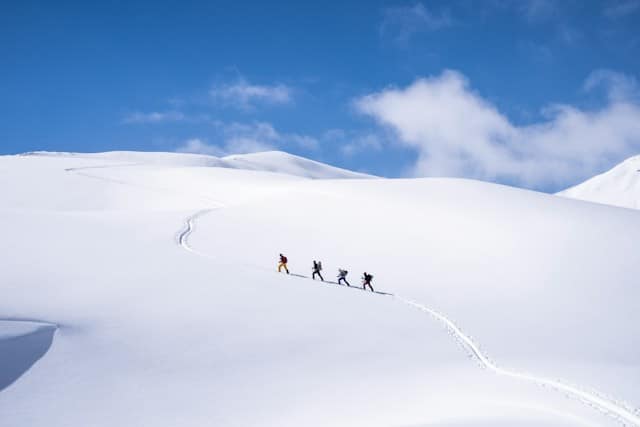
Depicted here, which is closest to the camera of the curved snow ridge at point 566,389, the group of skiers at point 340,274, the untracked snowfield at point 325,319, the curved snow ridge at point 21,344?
the curved snow ridge at point 566,389

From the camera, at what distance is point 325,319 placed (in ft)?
48.6

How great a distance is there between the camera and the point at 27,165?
7075 centimetres

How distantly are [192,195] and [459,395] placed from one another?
44.8 meters

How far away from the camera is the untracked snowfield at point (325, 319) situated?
9.55 metres

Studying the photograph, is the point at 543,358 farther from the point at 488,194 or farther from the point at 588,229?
the point at 488,194

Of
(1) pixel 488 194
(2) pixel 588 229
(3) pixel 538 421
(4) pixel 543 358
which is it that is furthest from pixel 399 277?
(1) pixel 488 194

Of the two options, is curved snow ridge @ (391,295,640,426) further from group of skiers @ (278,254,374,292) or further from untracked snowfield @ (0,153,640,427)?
group of skiers @ (278,254,374,292)

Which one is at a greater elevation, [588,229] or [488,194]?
[488,194]

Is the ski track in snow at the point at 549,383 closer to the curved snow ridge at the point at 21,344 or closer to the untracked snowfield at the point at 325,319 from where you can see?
the untracked snowfield at the point at 325,319

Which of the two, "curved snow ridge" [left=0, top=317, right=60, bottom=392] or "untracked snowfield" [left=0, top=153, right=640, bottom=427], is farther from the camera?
"curved snow ridge" [left=0, top=317, right=60, bottom=392]

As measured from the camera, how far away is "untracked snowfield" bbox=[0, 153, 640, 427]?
31.3ft

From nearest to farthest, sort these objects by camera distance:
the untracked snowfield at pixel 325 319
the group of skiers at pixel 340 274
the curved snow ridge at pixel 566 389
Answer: the curved snow ridge at pixel 566 389 < the untracked snowfield at pixel 325 319 < the group of skiers at pixel 340 274

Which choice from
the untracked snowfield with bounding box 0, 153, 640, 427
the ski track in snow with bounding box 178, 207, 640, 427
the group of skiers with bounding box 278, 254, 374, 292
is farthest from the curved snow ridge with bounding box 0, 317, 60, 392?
the group of skiers with bounding box 278, 254, 374, 292

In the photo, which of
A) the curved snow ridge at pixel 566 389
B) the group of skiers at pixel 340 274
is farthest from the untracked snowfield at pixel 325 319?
the group of skiers at pixel 340 274
